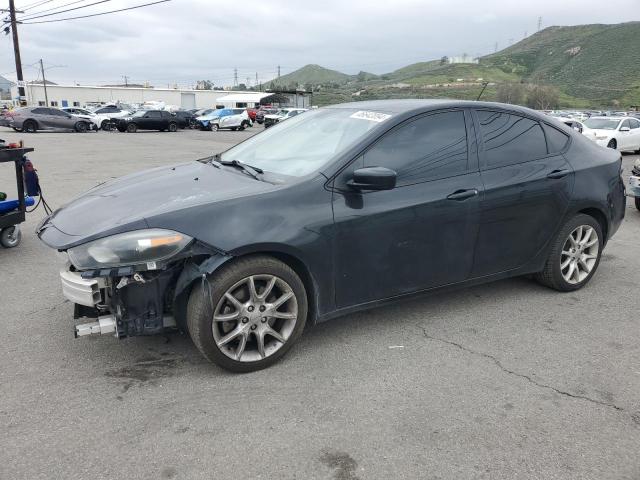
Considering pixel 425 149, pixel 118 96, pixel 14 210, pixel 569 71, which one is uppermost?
pixel 569 71

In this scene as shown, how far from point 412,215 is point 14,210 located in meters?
4.47

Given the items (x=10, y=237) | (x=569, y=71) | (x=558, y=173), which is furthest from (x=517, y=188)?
(x=569, y=71)

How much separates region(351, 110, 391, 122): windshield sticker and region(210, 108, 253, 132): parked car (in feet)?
114

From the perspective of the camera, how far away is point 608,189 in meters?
4.69

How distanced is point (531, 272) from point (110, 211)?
3305mm

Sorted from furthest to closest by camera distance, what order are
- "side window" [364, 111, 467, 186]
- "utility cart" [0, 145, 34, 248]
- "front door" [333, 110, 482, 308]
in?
"utility cart" [0, 145, 34, 248]
"side window" [364, 111, 467, 186]
"front door" [333, 110, 482, 308]

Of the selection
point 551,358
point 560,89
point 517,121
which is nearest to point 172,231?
point 551,358

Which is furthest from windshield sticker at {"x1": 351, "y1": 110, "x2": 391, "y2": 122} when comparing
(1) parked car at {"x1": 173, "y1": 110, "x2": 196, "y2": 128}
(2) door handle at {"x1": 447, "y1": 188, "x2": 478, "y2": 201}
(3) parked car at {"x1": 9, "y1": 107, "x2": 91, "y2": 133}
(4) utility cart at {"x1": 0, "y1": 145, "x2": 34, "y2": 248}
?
(1) parked car at {"x1": 173, "y1": 110, "x2": 196, "y2": 128}

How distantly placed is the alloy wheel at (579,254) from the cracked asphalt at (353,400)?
0.32 metres

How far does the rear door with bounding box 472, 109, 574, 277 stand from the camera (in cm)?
398

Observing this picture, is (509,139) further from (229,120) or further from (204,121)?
(229,120)

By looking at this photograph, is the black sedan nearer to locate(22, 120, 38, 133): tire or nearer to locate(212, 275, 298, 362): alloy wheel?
locate(212, 275, 298, 362): alloy wheel

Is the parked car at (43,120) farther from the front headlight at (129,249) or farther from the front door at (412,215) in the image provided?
the front door at (412,215)

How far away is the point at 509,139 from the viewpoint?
13.8ft
